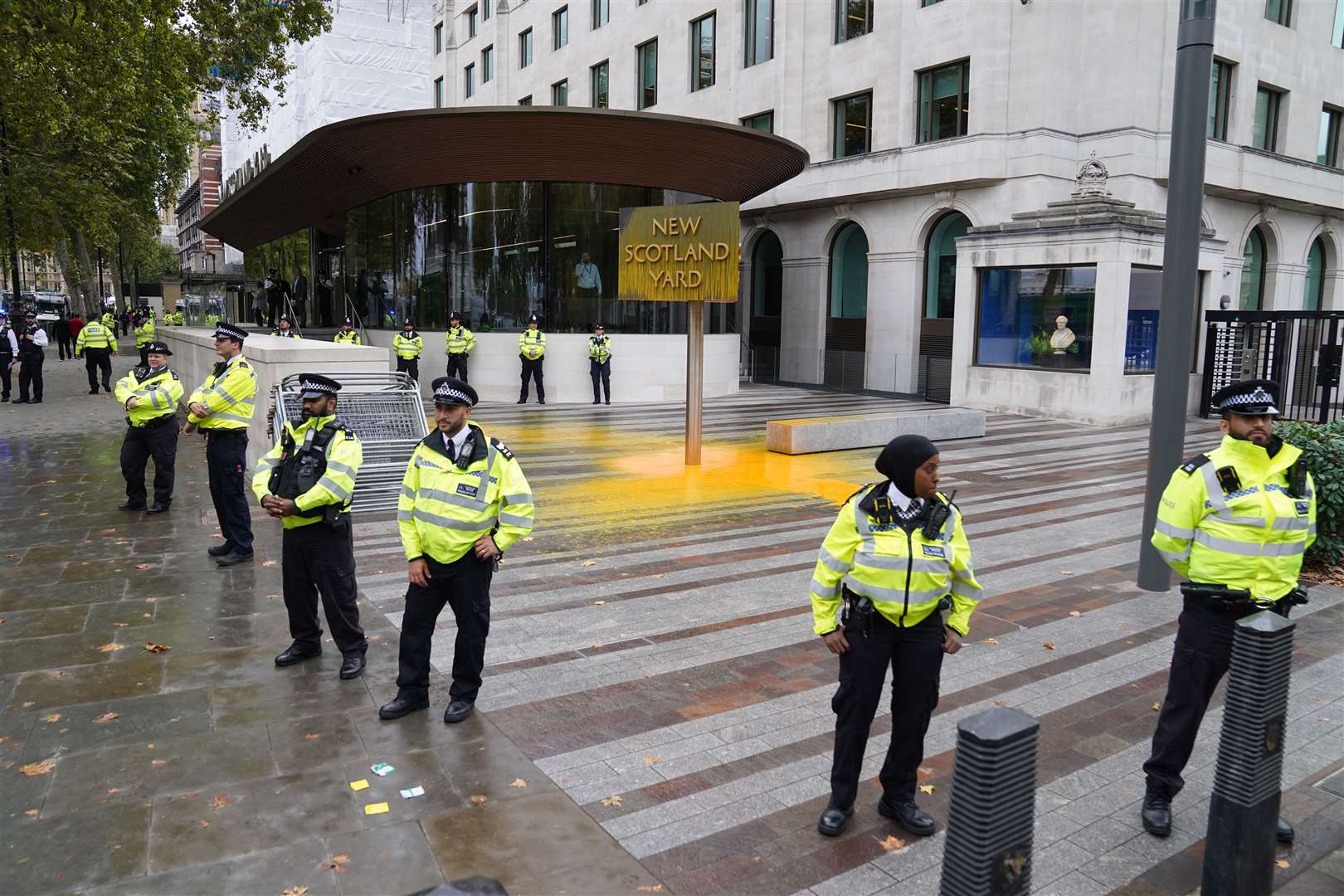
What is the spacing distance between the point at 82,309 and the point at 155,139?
18.3 metres

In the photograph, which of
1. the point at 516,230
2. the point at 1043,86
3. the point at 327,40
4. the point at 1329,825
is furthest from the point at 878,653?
the point at 327,40

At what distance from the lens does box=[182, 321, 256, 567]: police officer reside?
28.4 feet

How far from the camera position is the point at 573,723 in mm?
5449

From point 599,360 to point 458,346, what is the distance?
3.26m

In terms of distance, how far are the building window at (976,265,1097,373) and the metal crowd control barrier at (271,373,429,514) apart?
46.1 feet

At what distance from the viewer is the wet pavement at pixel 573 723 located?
408 centimetres

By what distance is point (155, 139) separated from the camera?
3694 cm

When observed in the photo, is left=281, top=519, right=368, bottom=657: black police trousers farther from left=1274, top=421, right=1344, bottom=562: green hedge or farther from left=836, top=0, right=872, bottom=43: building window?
left=836, top=0, right=872, bottom=43: building window

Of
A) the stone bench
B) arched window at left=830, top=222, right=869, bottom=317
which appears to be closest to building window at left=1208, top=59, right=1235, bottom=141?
arched window at left=830, top=222, right=869, bottom=317

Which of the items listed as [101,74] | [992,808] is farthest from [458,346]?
[992,808]

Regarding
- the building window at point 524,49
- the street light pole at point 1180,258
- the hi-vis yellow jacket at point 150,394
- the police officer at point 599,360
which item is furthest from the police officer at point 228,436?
the building window at point 524,49

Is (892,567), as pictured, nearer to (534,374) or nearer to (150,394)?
(150,394)

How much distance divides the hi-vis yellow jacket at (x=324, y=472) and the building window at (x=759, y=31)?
2764cm

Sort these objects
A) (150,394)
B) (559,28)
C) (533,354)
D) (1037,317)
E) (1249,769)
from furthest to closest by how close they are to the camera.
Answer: (559,28), (533,354), (1037,317), (150,394), (1249,769)
